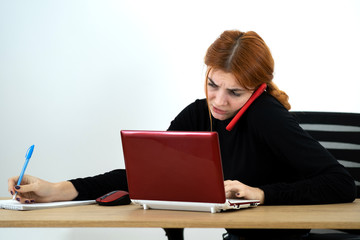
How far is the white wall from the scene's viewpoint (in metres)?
2.56

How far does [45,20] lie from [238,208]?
1674 mm

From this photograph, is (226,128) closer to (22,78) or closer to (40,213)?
(40,213)

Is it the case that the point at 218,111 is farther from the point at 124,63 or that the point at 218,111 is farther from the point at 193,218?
the point at 124,63

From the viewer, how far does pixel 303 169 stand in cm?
152

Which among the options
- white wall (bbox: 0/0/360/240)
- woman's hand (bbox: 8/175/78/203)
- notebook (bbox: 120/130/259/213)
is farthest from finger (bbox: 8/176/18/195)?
white wall (bbox: 0/0/360/240)

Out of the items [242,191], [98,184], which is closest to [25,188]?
[98,184]

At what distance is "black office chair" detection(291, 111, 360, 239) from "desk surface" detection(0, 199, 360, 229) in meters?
0.57

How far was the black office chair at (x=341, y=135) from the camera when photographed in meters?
1.95

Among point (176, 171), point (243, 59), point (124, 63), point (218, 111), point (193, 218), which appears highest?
point (124, 63)

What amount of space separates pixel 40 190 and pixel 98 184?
0.20 meters

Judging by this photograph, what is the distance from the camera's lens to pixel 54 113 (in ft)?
8.54

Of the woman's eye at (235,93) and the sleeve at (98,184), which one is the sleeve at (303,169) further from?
the sleeve at (98,184)

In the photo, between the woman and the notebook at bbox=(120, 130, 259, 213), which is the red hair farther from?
the notebook at bbox=(120, 130, 259, 213)

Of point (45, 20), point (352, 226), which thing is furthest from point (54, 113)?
point (352, 226)
